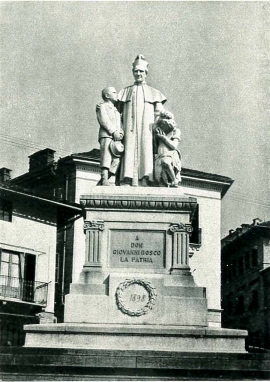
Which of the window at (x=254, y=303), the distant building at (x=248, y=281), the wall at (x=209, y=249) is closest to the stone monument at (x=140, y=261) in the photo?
the wall at (x=209, y=249)

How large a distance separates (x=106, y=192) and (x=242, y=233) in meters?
39.6

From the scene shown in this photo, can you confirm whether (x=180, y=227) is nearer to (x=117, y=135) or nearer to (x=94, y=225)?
(x=94, y=225)

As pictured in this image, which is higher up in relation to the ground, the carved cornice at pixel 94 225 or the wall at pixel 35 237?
the wall at pixel 35 237

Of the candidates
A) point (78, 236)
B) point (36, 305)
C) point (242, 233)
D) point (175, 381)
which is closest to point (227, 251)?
point (242, 233)

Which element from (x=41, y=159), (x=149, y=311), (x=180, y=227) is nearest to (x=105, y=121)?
(x=180, y=227)

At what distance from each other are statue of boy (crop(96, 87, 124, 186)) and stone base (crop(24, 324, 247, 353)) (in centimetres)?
310

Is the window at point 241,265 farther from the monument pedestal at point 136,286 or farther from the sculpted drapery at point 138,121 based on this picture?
the monument pedestal at point 136,286

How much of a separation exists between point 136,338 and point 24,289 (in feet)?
71.3

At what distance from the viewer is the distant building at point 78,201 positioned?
3888cm

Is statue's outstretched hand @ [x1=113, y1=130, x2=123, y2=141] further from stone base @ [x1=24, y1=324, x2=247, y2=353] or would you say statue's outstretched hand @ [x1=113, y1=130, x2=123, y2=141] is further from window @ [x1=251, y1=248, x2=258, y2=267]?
window @ [x1=251, y1=248, x2=258, y2=267]

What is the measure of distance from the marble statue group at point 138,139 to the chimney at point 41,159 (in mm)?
28234

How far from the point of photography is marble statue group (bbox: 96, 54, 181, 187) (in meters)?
14.4

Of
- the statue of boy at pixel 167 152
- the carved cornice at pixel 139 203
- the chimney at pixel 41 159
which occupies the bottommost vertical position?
the carved cornice at pixel 139 203

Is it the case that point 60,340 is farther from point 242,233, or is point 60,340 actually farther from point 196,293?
point 242,233
